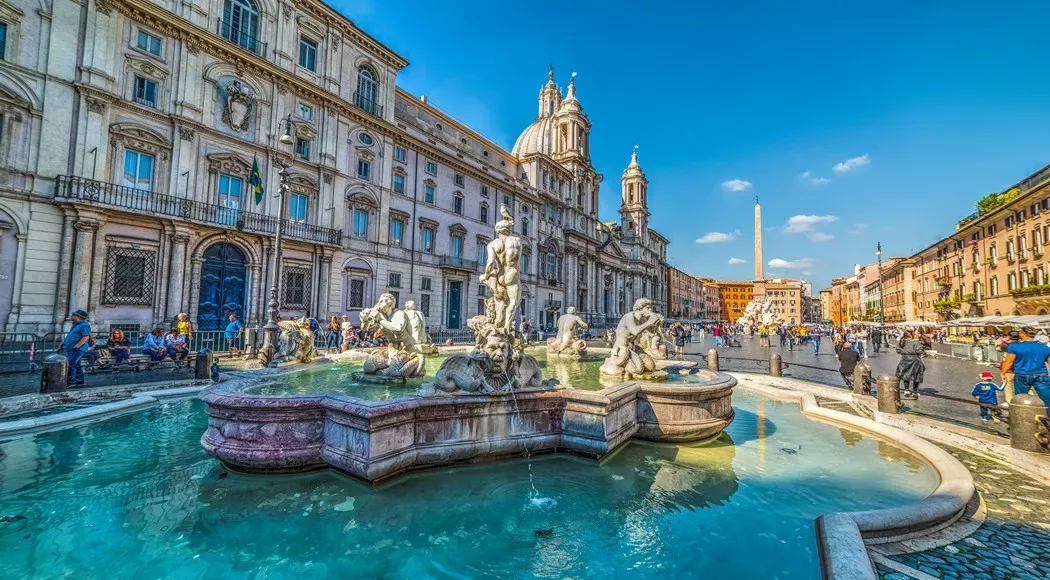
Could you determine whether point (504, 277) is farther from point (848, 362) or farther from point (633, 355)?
point (848, 362)

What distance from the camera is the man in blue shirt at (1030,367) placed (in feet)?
20.3

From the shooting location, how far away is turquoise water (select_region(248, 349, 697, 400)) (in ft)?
16.8

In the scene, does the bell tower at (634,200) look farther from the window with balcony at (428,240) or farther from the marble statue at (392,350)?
the marble statue at (392,350)

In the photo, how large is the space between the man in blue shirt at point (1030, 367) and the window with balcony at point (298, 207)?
2317 cm

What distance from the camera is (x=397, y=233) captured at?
25391 millimetres

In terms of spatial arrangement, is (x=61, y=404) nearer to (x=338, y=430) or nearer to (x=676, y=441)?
(x=338, y=430)

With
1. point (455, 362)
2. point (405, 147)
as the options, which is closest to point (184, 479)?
point (455, 362)

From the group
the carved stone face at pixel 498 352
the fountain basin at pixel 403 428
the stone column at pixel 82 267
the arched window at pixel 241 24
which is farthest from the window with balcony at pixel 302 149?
the carved stone face at pixel 498 352

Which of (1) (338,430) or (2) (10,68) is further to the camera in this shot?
(2) (10,68)

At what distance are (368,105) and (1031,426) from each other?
1070 inches

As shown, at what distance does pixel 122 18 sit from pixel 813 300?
163677mm

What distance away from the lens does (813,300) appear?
137 metres

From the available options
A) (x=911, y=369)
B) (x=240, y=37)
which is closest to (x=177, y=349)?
(x=240, y=37)

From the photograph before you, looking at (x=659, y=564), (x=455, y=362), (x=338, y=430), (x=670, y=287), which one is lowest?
(x=659, y=564)
